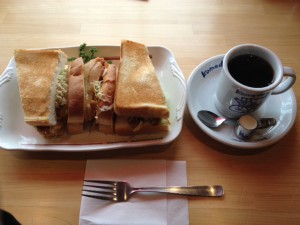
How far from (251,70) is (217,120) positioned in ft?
0.64

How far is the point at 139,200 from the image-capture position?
77cm

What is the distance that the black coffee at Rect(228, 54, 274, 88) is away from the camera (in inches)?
31.6

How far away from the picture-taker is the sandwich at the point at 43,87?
0.84 metres

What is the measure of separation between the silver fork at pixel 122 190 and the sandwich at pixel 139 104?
18 centimetres

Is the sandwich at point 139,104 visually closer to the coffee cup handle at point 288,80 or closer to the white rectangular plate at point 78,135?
the white rectangular plate at point 78,135

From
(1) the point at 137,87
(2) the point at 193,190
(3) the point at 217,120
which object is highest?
(1) the point at 137,87

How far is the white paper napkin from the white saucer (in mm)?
175

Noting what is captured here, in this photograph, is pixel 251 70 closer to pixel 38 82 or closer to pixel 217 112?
pixel 217 112

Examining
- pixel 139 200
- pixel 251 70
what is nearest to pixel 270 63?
pixel 251 70

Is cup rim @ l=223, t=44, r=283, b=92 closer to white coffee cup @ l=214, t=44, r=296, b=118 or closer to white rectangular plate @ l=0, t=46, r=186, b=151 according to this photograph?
white coffee cup @ l=214, t=44, r=296, b=118

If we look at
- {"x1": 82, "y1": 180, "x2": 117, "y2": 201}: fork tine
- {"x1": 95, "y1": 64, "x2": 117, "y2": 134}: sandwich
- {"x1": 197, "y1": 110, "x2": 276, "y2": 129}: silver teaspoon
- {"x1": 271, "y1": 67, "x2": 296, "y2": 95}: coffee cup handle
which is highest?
→ {"x1": 271, "y1": 67, "x2": 296, "y2": 95}: coffee cup handle

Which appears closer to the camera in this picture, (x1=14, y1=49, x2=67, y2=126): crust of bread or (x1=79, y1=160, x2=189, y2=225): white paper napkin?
(x1=79, y1=160, x2=189, y2=225): white paper napkin

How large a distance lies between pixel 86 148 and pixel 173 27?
2.30 ft

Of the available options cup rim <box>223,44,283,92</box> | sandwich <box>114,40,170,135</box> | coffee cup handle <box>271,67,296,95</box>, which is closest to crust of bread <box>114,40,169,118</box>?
sandwich <box>114,40,170,135</box>
